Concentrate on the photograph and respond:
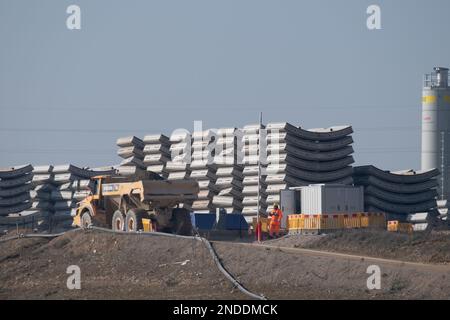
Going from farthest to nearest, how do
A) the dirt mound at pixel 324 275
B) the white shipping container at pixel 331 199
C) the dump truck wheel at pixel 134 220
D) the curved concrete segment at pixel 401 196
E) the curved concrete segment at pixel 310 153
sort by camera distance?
the curved concrete segment at pixel 401 196 → the curved concrete segment at pixel 310 153 → the white shipping container at pixel 331 199 → the dump truck wheel at pixel 134 220 → the dirt mound at pixel 324 275

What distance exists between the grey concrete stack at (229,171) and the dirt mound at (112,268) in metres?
17.9

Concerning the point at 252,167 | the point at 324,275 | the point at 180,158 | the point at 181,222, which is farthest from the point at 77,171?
the point at 324,275

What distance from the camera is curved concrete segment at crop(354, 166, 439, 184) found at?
A: 6381cm

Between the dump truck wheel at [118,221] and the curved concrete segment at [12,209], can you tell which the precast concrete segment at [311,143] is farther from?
the curved concrete segment at [12,209]

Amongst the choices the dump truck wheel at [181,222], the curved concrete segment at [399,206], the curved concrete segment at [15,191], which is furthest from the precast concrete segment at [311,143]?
the curved concrete segment at [15,191]

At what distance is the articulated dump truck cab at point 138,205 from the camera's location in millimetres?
46562

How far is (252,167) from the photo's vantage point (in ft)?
202

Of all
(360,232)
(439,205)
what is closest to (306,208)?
(360,232)

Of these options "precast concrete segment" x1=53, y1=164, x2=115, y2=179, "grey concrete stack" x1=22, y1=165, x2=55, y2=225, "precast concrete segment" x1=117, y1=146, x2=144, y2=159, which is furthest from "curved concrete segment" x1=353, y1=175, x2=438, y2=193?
"grey concrete stack" x1=22, y1=165, x2=55, y2=225

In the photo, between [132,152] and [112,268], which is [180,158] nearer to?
[132,152]

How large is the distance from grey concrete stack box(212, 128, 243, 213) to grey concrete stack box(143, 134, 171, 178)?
3.68 metres
